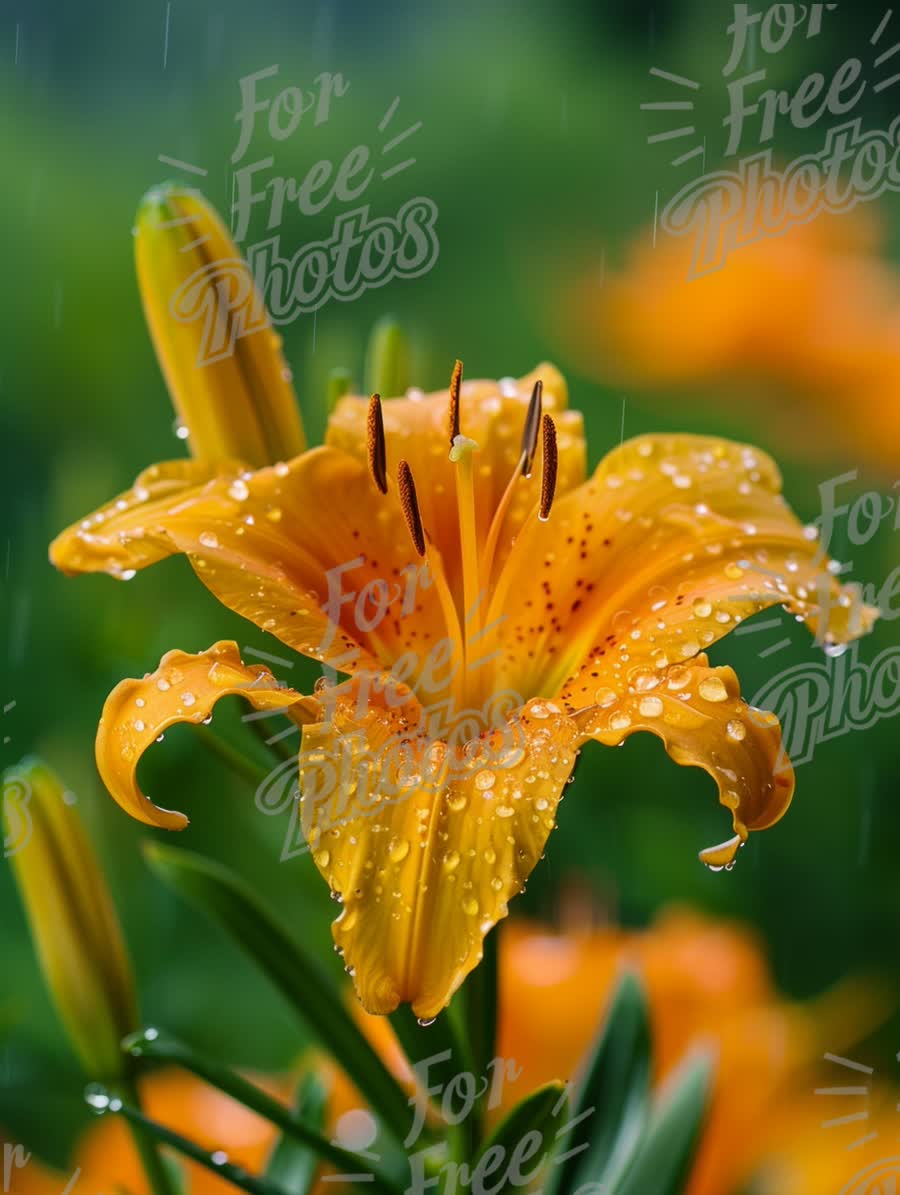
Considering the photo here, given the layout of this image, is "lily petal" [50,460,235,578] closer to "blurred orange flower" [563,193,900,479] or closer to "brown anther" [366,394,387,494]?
"brown anther" [366,394,387,494]

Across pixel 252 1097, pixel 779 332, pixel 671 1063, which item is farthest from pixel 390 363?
pixel 779 332

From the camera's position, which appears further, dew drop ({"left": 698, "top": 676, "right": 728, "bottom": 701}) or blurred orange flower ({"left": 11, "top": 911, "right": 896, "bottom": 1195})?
blurred orange flower ({"left": 11, "top": 911, "right": 896, "bottom": 1195})

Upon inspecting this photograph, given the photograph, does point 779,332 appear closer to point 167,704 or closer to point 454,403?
point 454,403

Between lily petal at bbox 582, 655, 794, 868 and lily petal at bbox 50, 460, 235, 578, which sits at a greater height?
lily petal at bbox 50, 460, 235, 578

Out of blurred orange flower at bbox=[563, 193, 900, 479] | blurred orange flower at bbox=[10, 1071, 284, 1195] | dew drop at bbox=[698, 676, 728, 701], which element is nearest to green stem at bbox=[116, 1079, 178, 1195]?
blurred orange flower at bbox=[10, 1071, 284, 1195]

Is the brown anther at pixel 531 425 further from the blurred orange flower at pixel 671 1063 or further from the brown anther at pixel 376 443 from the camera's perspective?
the blurred orange flower at pixel 671 1063

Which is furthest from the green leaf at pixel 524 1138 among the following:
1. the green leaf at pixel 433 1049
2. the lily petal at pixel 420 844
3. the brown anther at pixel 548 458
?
the brown anther at pixel 548 458

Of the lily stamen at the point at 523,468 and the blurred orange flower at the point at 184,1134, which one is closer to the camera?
the lily stamen at the point at 523,468
